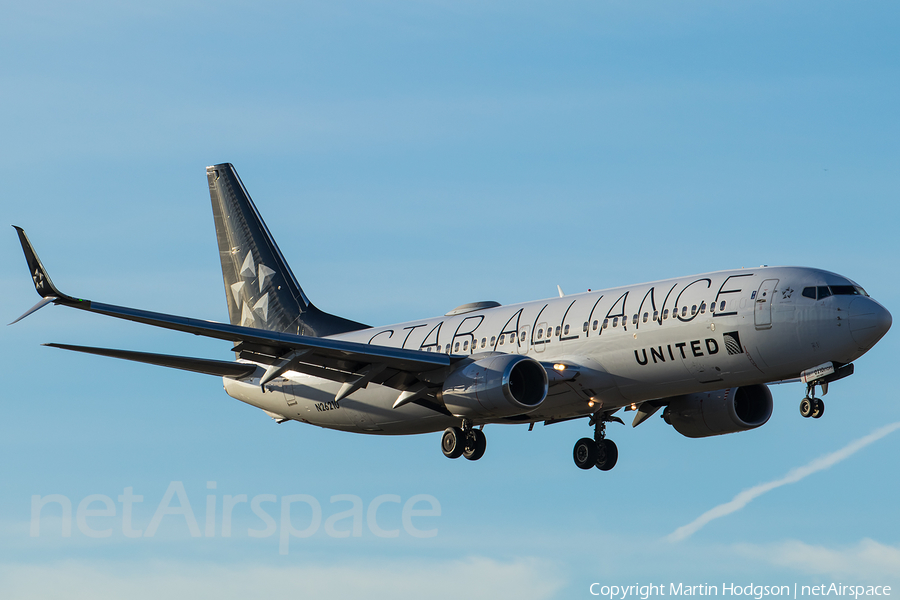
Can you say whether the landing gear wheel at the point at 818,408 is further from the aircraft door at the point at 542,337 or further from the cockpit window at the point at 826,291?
the aircraft door at the point at 542,337

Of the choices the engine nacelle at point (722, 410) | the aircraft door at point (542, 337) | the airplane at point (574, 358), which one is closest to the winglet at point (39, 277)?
the airplane at point (574, 358)

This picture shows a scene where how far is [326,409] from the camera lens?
141 ft

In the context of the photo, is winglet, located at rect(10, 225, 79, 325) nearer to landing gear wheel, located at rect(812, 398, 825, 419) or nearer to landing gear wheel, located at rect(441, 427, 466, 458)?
landing gear wheel, located at rect(441, 427, 466, 458)

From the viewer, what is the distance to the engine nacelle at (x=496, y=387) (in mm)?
34875

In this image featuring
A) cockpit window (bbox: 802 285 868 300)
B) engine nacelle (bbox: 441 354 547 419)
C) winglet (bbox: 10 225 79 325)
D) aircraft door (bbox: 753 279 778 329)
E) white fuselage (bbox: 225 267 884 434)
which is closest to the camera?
winglet (bbox: 10 225 79 325)

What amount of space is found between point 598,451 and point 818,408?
9.33 m

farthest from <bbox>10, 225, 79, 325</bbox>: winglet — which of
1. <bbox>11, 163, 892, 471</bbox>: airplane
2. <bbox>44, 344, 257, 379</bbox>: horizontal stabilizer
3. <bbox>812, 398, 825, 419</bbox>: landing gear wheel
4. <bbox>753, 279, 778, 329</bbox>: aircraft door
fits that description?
<bbox>812, 398, 825, 419</bbox>: landing gear wheel

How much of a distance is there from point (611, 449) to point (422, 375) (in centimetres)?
730

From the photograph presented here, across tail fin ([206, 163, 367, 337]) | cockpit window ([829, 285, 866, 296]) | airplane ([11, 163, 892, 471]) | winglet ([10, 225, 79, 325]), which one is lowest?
winglet ([10, 225, 79, 325])

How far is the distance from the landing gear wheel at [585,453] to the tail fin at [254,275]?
10.7m

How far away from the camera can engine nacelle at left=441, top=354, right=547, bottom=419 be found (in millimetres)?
34875

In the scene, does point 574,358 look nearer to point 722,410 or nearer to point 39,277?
point 722,410

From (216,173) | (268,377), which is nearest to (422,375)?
(268,377)

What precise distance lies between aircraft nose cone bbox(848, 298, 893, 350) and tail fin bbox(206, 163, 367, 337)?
20.4m
